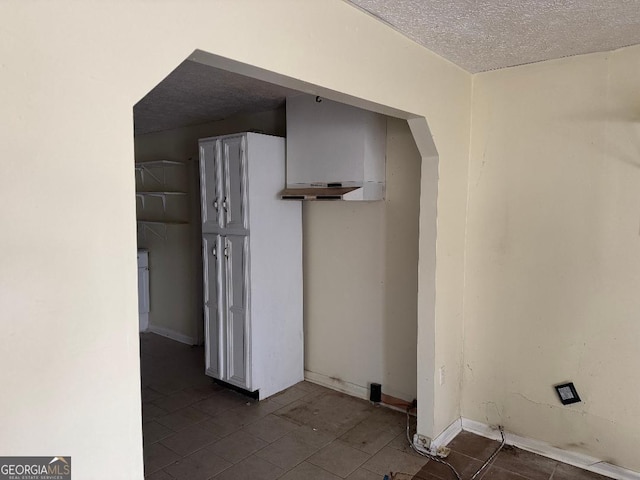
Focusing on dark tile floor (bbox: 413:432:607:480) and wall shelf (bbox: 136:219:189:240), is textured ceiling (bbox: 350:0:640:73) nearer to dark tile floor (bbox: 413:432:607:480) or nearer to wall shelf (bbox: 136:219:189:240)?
dark tile floor (bbox: 413:432:607:480)

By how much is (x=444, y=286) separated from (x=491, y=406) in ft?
3.07

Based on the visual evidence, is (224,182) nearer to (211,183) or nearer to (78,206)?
(211,183)

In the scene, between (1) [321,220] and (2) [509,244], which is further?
(1) [321,220]

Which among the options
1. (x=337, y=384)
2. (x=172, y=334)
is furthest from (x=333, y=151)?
(x=172, y=334)

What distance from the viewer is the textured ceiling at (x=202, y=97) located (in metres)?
2.91

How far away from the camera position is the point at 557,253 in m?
2.73

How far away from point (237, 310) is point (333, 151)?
149 cm

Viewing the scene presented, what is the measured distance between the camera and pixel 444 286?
2.85 meters

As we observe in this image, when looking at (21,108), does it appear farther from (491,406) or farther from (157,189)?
(157,189)

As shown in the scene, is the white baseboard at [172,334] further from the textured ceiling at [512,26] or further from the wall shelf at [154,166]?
the textured ceiling at [512,26]

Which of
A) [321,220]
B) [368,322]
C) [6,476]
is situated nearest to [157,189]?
[321,220]

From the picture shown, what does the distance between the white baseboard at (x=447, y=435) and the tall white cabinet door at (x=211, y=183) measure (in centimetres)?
230

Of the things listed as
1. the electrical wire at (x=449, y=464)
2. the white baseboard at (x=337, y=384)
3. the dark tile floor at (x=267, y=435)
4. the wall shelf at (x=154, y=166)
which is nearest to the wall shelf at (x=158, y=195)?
the wall shelf at (x=154, y=166)

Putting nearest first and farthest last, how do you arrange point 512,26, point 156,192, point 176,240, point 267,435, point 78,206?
point 78,206 → point 512,26 → point 267,435 → point 176,240 → point 156,192
